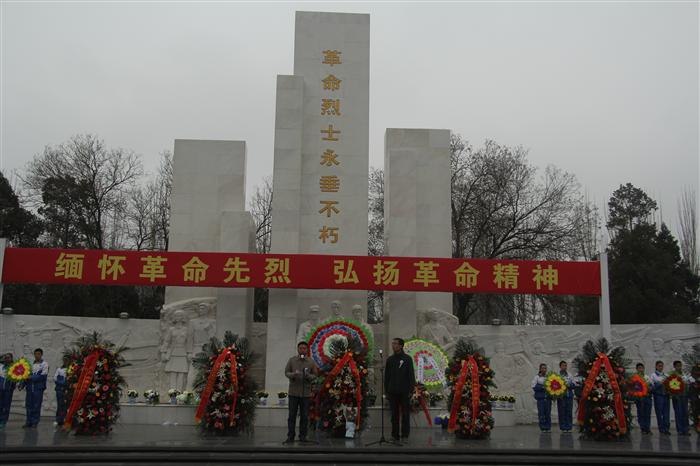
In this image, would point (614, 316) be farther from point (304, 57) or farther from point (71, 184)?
point (71, 184)

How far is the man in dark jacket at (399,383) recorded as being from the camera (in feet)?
31.0

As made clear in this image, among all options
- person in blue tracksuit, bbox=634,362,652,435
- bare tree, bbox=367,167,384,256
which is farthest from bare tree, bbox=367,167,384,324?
person in blue tracksuit, bbox=634,362,652,435

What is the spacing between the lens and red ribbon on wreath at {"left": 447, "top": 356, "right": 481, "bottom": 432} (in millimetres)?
9883

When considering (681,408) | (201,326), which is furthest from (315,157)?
(681,408)

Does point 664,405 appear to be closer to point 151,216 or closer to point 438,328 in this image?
point 438,328

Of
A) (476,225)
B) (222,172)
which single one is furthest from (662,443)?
(476,225)

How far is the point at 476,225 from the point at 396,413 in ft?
45.5

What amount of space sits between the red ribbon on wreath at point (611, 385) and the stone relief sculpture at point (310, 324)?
592 cm

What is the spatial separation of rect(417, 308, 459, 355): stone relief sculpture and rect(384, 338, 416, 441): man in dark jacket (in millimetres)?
4819

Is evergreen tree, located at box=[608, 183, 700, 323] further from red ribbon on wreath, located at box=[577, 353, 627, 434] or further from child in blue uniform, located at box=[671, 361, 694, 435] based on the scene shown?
red ribbon on wreath, located at box=[577, 353, 627, 434]

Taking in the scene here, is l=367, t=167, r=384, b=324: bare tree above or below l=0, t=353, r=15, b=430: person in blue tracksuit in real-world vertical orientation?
above

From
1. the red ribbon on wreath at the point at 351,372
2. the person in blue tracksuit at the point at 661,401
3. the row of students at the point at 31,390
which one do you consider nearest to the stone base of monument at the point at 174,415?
the row of students at the point at 31,390

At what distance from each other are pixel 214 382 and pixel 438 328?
20.1 ft

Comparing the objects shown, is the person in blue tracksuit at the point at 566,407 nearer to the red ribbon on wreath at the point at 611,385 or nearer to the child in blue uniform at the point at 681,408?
the red ribbon on wreath at the point at 611,385
